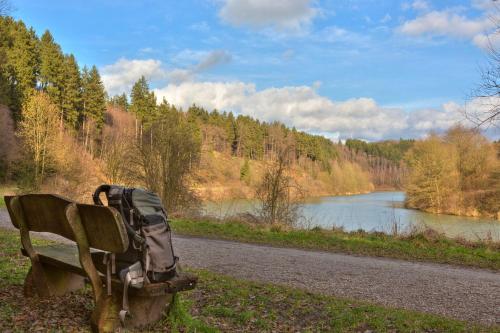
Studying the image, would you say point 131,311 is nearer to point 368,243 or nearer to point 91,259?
point 91,259

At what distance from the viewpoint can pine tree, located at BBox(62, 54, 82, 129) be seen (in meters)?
56.2

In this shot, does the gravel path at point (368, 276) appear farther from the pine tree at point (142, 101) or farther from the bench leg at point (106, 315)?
the pine tree at point (142, 101)

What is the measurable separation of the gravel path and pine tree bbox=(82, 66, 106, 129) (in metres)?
53.3

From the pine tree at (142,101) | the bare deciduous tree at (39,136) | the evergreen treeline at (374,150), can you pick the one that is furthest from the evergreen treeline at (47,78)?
the evergreen treeline at (374,150)

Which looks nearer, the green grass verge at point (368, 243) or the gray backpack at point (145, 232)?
the gray backpack at point (145, 232)

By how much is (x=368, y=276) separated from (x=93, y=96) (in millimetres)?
58274

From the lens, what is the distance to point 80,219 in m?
3.99

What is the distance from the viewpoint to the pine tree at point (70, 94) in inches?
2212

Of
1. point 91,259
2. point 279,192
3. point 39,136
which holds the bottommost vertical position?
point 91,259

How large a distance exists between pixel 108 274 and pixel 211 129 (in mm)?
79314

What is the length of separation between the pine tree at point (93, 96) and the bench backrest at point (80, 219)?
5912 centimetres

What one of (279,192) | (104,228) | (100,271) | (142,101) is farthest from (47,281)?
(142,101)

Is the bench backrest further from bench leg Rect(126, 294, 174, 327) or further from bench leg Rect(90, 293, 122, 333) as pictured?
bench leg Rect(126, 294, 174, 327)

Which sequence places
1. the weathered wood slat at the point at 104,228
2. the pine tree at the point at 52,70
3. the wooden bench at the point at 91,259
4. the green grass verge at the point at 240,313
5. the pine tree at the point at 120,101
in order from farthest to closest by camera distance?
the pine tree at the point at 120,101
the pine tree at the point at 52,70
the green grass verge at the point at 240,313
the wooden bench at the point at 91,259
the weathered wood slat at the point at 104,228
